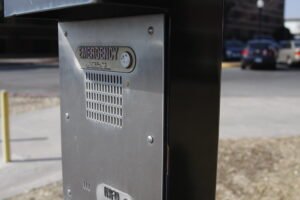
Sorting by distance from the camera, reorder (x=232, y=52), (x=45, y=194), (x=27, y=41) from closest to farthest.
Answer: (x=45, y=194)
(x=232, y=52)
(x=27, y=41)

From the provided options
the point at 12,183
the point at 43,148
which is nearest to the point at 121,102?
the point at 12,183

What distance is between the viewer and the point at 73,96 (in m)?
1.75

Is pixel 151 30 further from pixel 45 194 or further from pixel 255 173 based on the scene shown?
pixel 255 173

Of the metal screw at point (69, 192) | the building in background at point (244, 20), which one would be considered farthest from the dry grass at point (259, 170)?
the building in background at point (244, 20)

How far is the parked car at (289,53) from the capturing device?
884 inches

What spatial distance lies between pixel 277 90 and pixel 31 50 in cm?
2766

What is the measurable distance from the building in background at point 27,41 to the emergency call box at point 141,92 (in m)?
31.7

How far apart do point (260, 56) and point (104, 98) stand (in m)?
19.6

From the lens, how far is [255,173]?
14.5 feet

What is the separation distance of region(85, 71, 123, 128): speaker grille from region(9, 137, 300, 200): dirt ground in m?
2.45

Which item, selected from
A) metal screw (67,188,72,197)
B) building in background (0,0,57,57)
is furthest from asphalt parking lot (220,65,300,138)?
building in background (0,0,57,57)

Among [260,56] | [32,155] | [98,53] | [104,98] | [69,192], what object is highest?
[98,53]

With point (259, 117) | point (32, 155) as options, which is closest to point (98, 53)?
point (32, 155)

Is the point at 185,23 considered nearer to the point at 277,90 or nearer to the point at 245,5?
the point at 277,90
